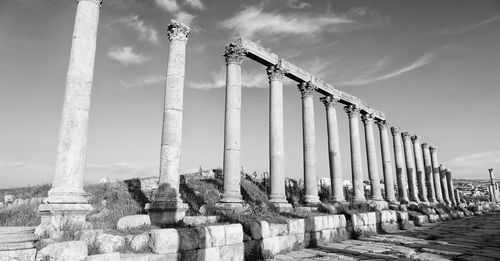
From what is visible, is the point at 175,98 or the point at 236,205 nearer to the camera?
the point at 175,98

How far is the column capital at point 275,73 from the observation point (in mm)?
18375

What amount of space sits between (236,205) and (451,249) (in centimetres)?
785

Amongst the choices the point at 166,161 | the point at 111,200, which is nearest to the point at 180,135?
the point at 166,161

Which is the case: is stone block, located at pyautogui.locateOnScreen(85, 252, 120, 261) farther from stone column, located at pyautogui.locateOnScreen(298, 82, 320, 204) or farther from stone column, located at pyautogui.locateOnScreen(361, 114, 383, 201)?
stone column, located at pyautogui.locateOnScreen(361, 114, 383, 201)

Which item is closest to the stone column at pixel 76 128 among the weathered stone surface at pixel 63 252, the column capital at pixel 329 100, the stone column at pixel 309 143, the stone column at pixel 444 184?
the weathered stone surface at pixel 63 252

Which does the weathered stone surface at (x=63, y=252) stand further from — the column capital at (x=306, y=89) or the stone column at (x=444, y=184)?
the stone column at (x=444, y=184)

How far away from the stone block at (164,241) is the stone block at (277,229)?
328 cm

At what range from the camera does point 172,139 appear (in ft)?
40.2

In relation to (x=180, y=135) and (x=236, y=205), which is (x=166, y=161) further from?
(x=236, y=205)

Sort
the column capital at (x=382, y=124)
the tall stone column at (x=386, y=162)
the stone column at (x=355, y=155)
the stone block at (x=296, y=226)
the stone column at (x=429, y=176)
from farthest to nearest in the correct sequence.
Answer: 1. the stone column at (x=429, y=176)
2. the column capital at (x=382, y=124)
3. the tall stone column at (x=386, y=162)
4. the stone column at (x=355, y=155)
5. the stone block at (x=296, y=226)

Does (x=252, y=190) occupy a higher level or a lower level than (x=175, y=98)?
lower

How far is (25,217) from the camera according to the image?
10.2m

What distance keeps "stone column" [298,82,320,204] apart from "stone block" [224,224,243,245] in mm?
10705

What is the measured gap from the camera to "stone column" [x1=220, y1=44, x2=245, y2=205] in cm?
1451
